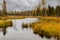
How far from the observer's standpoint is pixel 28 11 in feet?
22.3

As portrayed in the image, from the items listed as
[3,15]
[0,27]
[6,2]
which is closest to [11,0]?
[6,2]

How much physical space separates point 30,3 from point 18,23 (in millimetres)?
1691

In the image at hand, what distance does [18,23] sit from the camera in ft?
27.2

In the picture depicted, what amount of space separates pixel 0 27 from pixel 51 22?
226 centimetres

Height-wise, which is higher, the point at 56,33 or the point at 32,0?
the point at 32,0

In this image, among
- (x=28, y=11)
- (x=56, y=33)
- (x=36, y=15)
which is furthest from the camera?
(x=36, y=15)

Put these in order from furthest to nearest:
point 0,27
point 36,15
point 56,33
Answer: point 0,27 < point 36,15 < point 56,33

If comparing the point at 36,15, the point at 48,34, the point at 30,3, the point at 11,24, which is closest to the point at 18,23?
the point at 11,24

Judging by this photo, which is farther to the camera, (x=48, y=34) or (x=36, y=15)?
(x=36, y=15)

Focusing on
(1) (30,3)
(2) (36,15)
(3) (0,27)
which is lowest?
(3) (0,27)

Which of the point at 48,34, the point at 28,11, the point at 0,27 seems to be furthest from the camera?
the point at 0,27

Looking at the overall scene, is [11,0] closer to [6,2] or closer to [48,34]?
[6,2]

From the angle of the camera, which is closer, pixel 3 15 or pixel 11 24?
pixel 3 15

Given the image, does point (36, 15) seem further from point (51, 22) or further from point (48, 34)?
point (48, 34)
